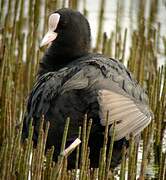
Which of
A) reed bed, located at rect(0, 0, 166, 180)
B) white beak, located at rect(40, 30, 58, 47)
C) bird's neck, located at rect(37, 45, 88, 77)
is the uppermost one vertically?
white beak, located at rect(40, 30, 58, 47)

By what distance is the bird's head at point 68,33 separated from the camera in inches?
208

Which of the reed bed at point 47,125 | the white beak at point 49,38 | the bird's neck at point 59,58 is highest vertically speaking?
the white beak at point 49,38

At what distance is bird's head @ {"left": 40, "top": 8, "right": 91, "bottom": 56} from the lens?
5.29 m

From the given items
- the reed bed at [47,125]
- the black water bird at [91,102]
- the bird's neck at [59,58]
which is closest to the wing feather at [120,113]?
the black water bird at [91,102]

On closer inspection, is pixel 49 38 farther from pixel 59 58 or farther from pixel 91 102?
pixel 91 102

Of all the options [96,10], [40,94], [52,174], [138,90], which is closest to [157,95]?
[138,90]

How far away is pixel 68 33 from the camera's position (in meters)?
5.33

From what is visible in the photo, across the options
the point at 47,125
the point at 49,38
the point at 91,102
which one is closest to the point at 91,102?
the point at 91,102

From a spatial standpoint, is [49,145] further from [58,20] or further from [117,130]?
[58,20]

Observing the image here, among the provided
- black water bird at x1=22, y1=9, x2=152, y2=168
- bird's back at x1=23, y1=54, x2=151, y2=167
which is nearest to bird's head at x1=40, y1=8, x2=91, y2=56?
black water bird at x1=22, y1=9, x2=152, y2=168

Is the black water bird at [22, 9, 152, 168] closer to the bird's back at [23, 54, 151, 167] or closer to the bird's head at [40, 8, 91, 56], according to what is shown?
the bird's back at [23, 54, 151, 167]

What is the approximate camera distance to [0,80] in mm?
5418

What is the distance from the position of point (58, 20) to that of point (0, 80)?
56 cm

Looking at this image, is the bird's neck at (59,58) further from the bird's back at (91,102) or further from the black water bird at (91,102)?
the bird's back at (91,102)
